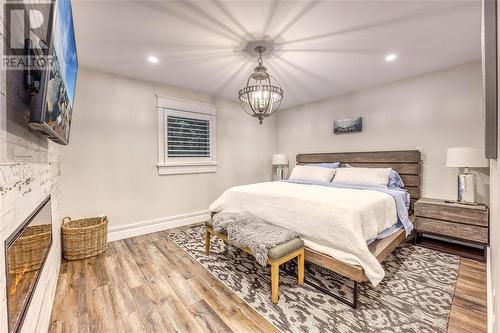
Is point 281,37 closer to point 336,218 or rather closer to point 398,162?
point 336,218

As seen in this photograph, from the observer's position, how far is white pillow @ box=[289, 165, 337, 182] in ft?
12.0

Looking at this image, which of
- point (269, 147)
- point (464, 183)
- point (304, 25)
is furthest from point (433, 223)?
point (269, 147)

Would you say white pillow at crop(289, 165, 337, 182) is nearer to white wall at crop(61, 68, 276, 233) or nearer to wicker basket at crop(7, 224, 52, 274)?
white wall at crop(61, 68, 276, 233)

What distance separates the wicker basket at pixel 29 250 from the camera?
37.3 inches

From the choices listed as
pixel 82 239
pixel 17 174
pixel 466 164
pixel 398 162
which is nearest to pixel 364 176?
pixel 398 162

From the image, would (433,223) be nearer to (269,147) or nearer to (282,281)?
(282,281)

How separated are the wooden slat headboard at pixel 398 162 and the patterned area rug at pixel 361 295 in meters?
1.02

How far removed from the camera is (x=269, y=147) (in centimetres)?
527

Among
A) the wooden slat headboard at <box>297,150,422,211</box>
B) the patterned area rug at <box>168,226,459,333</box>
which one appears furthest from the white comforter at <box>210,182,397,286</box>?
the wooden slat headboard at <box>297,150,422,211</box>

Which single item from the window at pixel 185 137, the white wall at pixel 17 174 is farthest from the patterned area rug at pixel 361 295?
the window at pixel 185 137

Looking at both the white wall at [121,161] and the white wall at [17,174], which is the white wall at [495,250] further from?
the white wall at [121,161]

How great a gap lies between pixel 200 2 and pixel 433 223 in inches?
139

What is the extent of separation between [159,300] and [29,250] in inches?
39.8

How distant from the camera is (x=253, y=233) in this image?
204cm
